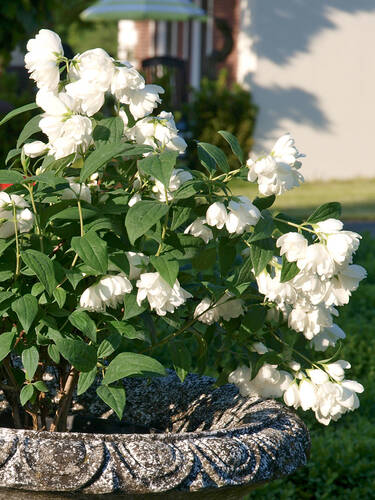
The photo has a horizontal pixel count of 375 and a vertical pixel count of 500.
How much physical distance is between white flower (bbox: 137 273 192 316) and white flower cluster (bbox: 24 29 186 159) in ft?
0.96

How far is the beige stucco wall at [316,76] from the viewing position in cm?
1169

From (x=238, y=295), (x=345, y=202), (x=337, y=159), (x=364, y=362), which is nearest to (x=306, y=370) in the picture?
(x=238, y=295)

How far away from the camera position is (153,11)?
12.0m

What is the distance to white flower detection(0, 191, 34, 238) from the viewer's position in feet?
5.02

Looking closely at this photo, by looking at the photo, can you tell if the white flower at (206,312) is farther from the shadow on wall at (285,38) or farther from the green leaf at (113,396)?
the shadow on wall at (285,38)

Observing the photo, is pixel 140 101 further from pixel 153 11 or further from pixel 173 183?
pixel 153 11

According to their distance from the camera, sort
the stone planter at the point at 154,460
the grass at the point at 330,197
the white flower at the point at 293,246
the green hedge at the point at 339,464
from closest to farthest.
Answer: the stone planter at the point at 154,460
the white flower at the point at 293,246
the green hedge at the point at 339,464
the grass at the point at 330,197

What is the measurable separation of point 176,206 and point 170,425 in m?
0.70

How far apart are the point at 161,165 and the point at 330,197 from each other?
29.5ft

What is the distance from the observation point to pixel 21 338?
1.69 meters

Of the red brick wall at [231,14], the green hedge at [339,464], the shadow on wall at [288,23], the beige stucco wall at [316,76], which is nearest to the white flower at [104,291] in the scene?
the green hedge at [339,464]

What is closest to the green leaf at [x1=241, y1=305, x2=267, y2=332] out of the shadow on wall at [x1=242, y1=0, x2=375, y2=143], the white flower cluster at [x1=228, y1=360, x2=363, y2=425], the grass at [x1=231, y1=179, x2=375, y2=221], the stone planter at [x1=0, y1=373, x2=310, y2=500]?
the white flower cluster at [x1=228, y1=360, x2=363, y2=425]

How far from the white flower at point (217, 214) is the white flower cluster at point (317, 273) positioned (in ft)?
0.38

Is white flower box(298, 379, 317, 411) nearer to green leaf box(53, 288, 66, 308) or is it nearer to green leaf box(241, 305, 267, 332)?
green leaf box(241, 305, 267, 332)
